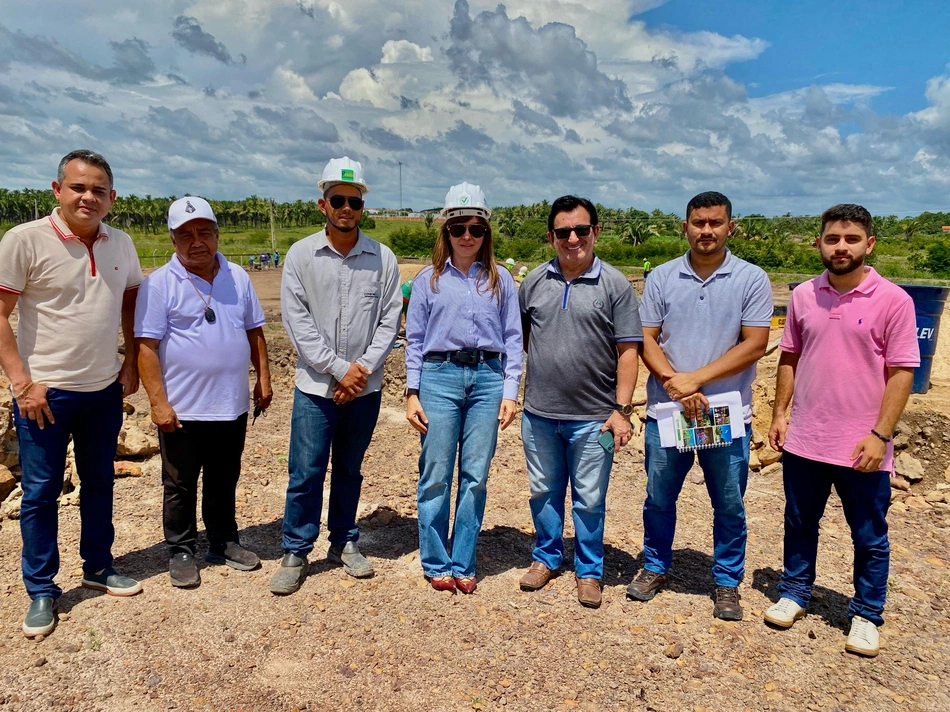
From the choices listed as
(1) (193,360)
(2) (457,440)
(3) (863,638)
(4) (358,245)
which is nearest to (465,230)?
(4) (358,245)

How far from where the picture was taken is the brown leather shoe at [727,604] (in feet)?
12.0

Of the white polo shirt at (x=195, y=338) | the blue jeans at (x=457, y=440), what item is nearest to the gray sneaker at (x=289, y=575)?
the blue jeans at (x=457, y=440)

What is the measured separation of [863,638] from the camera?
11.1ft

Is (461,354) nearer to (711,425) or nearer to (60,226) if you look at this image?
(711,425)

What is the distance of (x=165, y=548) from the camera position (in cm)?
433

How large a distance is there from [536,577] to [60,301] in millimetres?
2904

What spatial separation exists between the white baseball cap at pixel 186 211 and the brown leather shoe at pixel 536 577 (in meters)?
2.65

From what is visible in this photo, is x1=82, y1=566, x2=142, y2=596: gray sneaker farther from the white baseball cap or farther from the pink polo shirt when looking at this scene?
the pink polo shirt

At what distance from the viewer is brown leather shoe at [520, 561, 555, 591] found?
12.9ft

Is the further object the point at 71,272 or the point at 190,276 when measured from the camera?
the point at 190,276

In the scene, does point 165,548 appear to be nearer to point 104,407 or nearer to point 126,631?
point 126,631

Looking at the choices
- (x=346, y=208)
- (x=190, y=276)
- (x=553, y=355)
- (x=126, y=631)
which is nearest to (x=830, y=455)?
(x=553, y=355)

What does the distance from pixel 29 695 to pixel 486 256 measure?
2.93 m

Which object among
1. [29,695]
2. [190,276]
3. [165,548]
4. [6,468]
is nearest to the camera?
[29,695]
